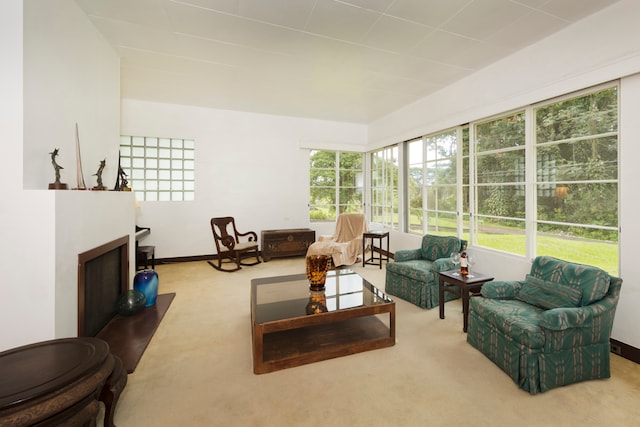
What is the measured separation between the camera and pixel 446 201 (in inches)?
173

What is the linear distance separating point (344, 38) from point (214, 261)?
454 centimetres

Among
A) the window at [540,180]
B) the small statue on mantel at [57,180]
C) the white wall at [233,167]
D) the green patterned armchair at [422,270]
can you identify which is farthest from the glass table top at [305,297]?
the white wall at [233,167]

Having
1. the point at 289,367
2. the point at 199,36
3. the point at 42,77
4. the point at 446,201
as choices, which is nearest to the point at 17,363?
the point at 289,367

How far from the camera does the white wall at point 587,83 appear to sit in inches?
89.1

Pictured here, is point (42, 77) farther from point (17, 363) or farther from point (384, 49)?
point (384, 49)

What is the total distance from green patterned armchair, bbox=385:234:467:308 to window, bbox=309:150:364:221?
3035 millimetres

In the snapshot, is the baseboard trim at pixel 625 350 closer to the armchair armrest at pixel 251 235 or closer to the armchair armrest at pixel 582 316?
the armchair armrest at pixel 582 316

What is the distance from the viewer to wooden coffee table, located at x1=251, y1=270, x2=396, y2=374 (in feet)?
6.94

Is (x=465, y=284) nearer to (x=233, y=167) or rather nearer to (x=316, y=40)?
(x=316, y=40)

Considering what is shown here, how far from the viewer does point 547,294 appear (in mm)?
2211

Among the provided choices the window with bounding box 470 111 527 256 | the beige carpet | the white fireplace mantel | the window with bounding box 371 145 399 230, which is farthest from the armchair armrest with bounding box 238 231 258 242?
the window with bounding box 470 111 527 256

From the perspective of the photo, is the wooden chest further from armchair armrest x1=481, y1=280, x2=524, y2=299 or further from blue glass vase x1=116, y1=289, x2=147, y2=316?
armchair armrest x1=481, y1=280, x2=524, y2=299

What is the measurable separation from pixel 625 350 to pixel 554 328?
1.17 m

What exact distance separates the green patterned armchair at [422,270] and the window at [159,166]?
423cm
